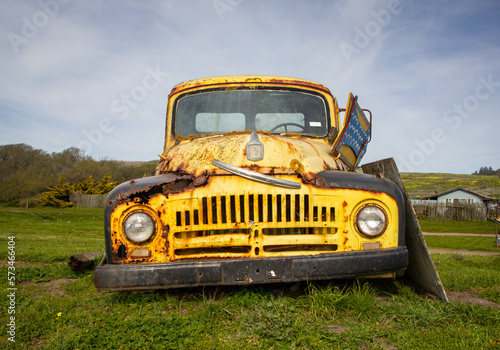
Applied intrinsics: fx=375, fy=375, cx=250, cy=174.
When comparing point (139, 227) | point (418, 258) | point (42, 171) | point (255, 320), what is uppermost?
point (42, 171)

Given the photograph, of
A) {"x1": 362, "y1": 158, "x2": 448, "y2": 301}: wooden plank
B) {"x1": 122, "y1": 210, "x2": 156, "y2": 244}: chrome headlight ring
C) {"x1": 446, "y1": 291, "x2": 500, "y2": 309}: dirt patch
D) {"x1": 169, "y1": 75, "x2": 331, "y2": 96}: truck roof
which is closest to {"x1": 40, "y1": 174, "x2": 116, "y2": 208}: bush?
{"x1": 169, "y1": 75, "x2": 331, "y2": 96}: truck roof

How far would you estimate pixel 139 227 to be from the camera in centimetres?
270

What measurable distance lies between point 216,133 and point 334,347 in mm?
2510

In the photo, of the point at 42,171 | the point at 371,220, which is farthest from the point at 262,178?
the point at 42,171

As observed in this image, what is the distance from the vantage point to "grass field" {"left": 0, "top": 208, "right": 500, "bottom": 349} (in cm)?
212

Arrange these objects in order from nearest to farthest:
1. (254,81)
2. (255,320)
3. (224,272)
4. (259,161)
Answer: (255,320), (224,272), (259,161), (254,81)

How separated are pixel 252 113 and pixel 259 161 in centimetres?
128

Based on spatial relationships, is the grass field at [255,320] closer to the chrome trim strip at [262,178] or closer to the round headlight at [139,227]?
the round headlight at [139,227]

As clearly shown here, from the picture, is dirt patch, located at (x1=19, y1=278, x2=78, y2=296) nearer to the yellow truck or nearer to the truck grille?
the yellow truck

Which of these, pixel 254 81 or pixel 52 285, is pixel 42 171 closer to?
pixel 52 285

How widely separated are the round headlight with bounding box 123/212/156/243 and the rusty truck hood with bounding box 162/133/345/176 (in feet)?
1.70

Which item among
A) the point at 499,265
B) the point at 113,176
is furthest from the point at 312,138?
the point at 113,176

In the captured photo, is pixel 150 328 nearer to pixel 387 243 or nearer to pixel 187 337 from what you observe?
pixel 187 337

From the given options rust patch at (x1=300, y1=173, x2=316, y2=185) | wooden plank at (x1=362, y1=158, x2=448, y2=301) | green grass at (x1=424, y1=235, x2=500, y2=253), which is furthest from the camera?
green grass at (x1=424, y1=235, x2=500, y2=253)
